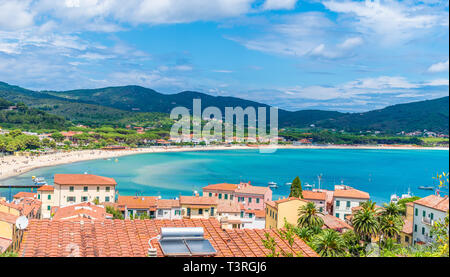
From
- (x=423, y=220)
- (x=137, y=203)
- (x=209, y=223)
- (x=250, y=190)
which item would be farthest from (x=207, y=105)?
(x=209, y=223)

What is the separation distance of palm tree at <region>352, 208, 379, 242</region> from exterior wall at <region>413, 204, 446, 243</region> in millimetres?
2414

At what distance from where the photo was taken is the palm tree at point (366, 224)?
466 inches

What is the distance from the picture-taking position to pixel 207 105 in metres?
117

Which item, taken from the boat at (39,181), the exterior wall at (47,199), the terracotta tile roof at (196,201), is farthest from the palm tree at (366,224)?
the boat at (39,181)

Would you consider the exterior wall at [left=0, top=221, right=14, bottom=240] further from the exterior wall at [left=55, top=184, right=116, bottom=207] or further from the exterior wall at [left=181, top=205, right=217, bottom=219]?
the exterior wall at [left=55, top=184, right=116, bottom=207]

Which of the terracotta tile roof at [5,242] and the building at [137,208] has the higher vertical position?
the terracotta tile roof at [5,242]

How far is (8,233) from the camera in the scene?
6.96m

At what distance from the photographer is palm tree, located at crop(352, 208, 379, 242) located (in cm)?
1183

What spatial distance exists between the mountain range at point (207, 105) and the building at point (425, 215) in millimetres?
83585

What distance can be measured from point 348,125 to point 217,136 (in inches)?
2629

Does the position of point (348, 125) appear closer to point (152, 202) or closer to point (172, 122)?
point (172, 122)

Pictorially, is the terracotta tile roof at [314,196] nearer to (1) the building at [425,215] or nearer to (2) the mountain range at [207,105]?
(1) the building at [425,215]

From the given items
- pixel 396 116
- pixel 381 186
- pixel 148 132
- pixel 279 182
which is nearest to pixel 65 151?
pixel 148 132

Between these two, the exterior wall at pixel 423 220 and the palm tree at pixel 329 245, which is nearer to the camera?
the palm tree at pixel 329 245
